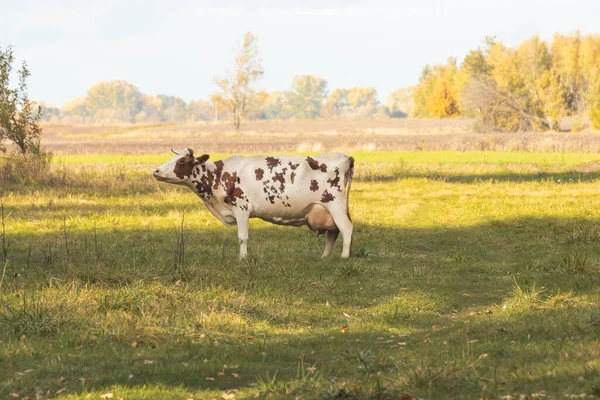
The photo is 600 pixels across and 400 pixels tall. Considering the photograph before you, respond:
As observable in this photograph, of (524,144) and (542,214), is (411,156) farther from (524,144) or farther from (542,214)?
(542,214)

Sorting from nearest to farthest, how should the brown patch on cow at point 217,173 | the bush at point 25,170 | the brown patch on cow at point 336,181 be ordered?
the brown patch on cow at point 336,181 → the brown patch on cow at point 217,173 → the bush at point 25,170

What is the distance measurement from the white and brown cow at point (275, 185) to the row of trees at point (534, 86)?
77.4m

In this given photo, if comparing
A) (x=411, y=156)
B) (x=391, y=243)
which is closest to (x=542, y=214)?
(x=391, y=243)

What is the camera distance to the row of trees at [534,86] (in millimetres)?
95562

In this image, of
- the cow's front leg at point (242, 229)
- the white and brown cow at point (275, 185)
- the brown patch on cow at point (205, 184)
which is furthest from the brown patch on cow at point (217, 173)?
the cow's front leg at point (242, 229)

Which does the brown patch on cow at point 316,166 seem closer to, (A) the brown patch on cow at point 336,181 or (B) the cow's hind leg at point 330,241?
(A) the brown patch on cow at point 336,181

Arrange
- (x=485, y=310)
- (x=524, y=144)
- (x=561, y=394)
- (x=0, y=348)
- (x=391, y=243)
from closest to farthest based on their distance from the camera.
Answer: (x=561, y=394)
(x=0, y=348)
(x=485, y=310)
(x=391, y=243)
(x=524, y=144)

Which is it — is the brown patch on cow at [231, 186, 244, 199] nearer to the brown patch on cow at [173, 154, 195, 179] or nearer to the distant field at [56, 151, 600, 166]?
the brown patch on cow at [173, 154, 195, 179]

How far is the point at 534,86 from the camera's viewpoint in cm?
9738

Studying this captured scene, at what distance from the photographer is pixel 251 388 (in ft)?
27.1

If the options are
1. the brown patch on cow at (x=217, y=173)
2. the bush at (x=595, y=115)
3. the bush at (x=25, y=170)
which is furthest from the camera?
the bush at (x=595, y=115)

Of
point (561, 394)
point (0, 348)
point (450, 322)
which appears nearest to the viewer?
point (561, 394)

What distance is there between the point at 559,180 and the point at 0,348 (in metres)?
27.0

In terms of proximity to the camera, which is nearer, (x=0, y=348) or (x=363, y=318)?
(x=0, y=348)
